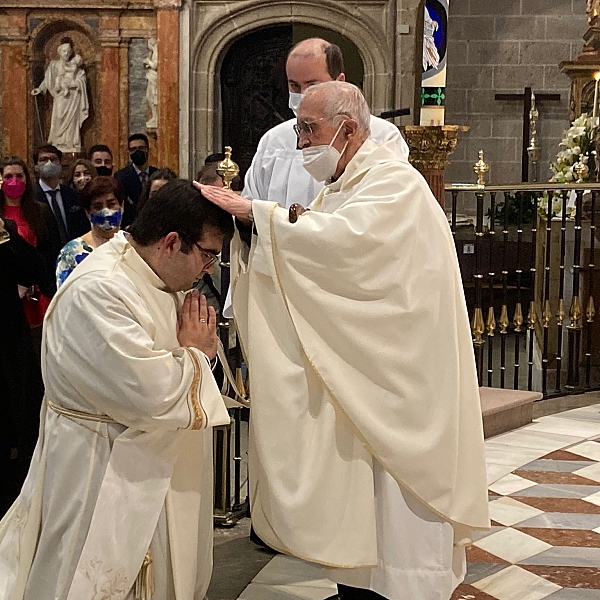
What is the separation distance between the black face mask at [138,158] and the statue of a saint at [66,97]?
4168 millimetres

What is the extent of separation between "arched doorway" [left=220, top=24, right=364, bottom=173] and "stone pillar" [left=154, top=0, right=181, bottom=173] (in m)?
0.71

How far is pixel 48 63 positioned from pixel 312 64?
10.4m

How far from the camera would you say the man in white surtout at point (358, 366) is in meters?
2.96

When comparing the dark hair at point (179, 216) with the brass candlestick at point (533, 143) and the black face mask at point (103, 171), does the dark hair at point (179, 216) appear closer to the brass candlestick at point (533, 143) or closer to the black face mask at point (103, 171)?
the black face mask at point (103, 171)

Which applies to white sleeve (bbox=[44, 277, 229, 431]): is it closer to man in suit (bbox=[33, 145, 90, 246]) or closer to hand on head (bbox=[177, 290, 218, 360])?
hand on head (bbox=[177, 290, 218, 360])

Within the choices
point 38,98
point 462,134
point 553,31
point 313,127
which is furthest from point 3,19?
point 313,127

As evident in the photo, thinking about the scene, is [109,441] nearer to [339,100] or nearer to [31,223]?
[339,100]

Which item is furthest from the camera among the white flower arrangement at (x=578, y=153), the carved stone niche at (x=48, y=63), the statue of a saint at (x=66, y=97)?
the carved stone niche at (x=48, y=63)

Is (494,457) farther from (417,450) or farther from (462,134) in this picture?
(462,134)

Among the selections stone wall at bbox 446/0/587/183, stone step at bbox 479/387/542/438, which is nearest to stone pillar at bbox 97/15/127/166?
stone wall at bbox 446/0/587/183

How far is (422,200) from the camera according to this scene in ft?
9.92

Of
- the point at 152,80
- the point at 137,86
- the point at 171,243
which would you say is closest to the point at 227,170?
the point at 171,243

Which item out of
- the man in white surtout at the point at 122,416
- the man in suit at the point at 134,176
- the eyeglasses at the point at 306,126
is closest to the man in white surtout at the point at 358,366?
the eyeglasses at the point at 306,126

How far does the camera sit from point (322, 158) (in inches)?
121
